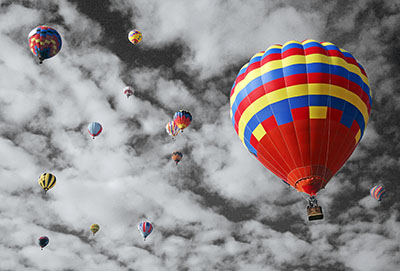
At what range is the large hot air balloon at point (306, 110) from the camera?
1689 cm

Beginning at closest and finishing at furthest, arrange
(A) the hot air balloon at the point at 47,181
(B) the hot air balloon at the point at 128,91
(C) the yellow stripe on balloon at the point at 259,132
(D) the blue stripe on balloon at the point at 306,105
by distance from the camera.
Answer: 1. (D) the blue stripe on balloon at the point at 306,105
2. (C) the yellow stripe on balloon at the point at 259,132
3. (A) the hot air balloon at the point at 47,181
4. (B) the hot air balloon at the point at 128,91

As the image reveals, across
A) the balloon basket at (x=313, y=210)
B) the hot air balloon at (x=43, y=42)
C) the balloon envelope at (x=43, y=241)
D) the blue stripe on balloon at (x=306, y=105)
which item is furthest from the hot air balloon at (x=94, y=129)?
the balloon basket at (x=313, y=210)

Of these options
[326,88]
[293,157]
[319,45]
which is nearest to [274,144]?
[293,157]

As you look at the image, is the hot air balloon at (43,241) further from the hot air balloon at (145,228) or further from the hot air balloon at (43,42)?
the hot air balloon at (43,42)

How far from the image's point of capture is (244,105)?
61.1 ft

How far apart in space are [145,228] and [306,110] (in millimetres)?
28505

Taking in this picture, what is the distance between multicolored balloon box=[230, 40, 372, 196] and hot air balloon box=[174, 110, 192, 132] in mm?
15364

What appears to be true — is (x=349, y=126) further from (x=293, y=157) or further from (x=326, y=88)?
(x=293, y=157)

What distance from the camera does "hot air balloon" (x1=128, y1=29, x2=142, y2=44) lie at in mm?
36312

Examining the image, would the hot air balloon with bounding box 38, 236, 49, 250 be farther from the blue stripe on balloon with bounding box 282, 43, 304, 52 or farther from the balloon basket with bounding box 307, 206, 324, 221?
the blue stripe on balloon with bounding box 282, 43, 304, 52

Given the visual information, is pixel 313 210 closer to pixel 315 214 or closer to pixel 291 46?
pixel 315 214

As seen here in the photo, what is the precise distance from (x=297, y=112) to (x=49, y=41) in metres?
19.2

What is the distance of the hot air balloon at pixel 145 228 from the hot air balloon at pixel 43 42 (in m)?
22.0

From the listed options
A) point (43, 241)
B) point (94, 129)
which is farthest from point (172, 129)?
point (43, 241)
